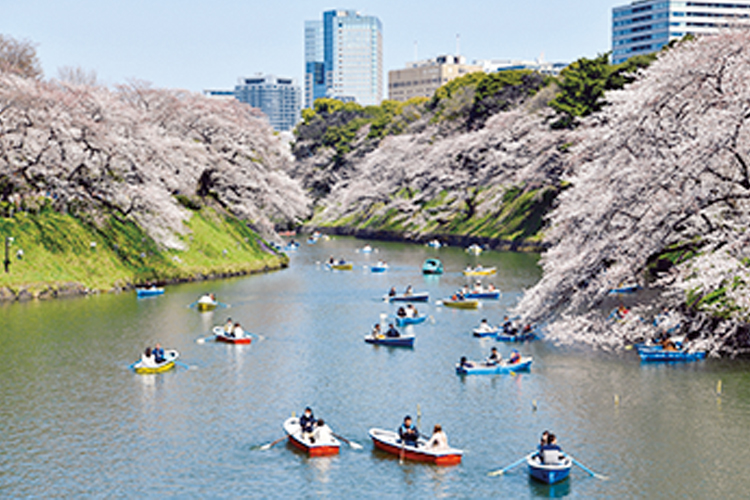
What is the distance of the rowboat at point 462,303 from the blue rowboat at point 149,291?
20.5 meters

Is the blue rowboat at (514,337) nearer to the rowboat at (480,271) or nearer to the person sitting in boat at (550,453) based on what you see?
the person sitting in boat at (550,453)

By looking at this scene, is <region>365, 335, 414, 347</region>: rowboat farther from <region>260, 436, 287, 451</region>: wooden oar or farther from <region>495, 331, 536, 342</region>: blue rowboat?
<region>260, 436, 287, 451</region>: wooden oar

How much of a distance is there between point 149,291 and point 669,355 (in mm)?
36131

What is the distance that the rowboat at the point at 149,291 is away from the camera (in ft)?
190

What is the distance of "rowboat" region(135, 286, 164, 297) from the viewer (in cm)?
5791

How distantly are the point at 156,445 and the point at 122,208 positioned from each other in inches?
1595

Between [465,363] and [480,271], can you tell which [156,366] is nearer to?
[465,363]

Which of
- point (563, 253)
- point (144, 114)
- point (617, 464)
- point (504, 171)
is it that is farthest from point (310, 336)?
point (504, 171)

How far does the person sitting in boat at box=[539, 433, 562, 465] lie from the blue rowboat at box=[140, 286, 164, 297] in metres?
39.7

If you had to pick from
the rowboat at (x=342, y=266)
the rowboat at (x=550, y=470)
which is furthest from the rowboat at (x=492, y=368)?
the rowboat at (x=342, y=266)

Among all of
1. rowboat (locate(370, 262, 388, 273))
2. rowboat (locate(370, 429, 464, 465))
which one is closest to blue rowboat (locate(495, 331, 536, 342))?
rowboat (locate(370, 429, 464, 465))

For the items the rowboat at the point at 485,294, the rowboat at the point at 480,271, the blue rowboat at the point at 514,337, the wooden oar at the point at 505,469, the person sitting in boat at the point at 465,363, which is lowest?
the wooden oar at the point at 505,469

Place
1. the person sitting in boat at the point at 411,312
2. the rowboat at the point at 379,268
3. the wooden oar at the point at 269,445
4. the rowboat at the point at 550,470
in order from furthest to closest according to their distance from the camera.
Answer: the rowboat at the point at 379,268
the person sitting in boat at the point at 411,312
the wooden oar at the point at 269,445
the rowboat at the point at 550,470

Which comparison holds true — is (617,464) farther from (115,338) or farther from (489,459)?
(115,338)
